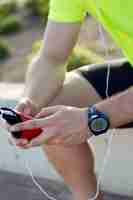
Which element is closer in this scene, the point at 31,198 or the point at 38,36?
the point at 31,198

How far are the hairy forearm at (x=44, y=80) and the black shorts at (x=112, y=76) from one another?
0.12m

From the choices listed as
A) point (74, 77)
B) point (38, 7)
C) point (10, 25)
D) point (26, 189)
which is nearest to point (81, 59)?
point (26, 189)

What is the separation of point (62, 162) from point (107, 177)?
612 millimetres

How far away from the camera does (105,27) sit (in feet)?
7.76

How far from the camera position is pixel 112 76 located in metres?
2.56

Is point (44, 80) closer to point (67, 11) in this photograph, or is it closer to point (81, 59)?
point (67, 11)

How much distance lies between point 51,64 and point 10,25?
570cm

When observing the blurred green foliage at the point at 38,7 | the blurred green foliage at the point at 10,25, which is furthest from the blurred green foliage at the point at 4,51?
the blurred green foliage at the point at 38,7

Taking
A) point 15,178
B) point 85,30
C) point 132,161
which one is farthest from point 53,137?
point 85,30

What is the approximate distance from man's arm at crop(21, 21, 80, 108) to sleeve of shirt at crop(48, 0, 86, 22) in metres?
0.02

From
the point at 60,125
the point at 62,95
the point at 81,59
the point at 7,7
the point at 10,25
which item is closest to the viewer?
the point at 60,125

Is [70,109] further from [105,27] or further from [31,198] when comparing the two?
[31,198]

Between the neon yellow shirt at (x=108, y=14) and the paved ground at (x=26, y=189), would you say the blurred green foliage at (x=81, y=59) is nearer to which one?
the paved ground at (x=26, y=189)

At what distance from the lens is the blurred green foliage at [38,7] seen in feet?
27.2
